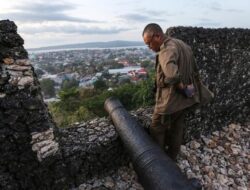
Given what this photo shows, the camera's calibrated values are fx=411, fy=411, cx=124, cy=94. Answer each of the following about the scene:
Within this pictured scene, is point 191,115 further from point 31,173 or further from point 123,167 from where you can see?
point 31,173

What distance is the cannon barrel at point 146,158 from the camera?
4.11 meters

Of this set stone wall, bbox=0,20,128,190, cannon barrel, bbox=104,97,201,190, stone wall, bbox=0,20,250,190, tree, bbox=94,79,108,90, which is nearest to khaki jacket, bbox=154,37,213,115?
cannon barrel, bbox=104,97,201,190

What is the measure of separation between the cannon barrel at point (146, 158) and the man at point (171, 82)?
0.36 meters

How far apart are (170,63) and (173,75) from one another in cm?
14

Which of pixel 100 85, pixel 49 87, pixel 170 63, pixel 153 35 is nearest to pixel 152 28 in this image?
pixel 153 35

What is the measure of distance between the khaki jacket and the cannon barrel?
1.39 ft

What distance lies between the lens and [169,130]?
17.9 ft

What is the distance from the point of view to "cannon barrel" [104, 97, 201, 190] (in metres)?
4.11

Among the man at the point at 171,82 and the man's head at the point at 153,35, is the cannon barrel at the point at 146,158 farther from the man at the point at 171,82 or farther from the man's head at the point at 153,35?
the man's head at the point at 153,35

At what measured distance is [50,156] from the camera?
4781mm

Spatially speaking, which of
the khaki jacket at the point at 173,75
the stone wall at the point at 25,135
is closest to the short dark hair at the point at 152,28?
the khaki jacket at the point at 173,75

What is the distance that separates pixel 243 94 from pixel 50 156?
3951 millimetres

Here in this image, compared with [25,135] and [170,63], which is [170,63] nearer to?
[170,63]

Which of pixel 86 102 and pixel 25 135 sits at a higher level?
pixel 25 135
